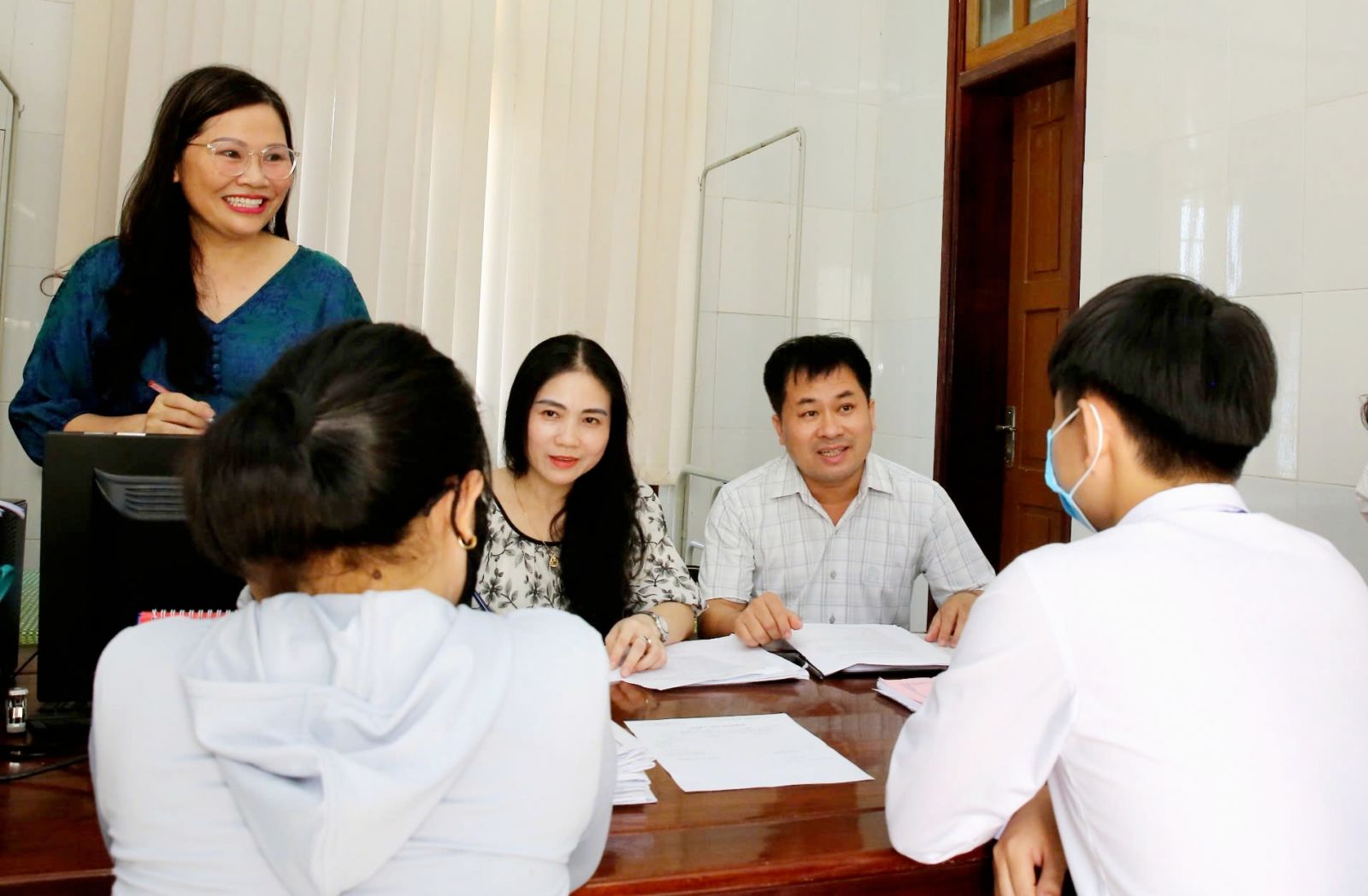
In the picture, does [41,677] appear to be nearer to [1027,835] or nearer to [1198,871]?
[1027,835]

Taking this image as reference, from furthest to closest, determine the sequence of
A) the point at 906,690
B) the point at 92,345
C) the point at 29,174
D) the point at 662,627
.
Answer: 1. the point at 29,174
2. the point at 662,627
3. the point at 92,345
4. the point at 906,690

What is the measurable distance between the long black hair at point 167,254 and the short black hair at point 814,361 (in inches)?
42.6

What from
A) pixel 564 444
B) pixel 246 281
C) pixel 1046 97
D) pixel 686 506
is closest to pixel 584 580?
pixel 564 444

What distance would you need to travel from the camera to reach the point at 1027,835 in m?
1.05

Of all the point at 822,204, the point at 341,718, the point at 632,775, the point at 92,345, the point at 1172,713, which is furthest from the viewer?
the point at 822,204

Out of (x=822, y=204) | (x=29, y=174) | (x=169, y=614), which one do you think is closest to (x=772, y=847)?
(x=169, y=614)

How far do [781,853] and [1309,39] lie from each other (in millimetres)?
2258

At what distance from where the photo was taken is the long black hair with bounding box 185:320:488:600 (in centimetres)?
78

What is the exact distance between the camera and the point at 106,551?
1173 mm

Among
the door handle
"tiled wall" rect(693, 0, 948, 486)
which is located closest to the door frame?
the door handle

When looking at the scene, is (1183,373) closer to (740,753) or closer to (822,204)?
(740,753)

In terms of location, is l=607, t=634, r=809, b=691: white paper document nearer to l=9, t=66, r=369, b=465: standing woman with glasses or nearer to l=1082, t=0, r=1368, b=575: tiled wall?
l=9, t=66, r=369, b=465: standing woman with glasses

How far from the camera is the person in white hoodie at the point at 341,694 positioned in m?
0.73

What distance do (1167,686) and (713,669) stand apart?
2.71ft
